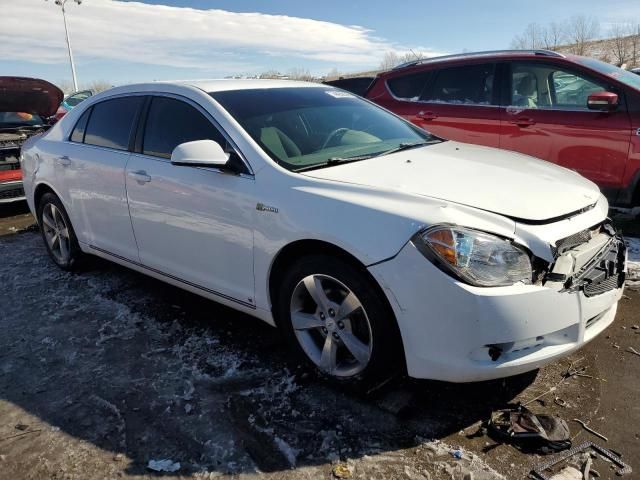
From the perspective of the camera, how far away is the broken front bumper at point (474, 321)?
7.64 ft

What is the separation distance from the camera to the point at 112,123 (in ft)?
14.0

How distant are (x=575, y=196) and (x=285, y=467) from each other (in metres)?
1.97

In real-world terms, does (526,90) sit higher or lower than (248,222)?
higher

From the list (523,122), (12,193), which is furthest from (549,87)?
(12,193)

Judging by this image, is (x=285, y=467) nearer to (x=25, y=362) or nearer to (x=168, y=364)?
(x=168, y=364)

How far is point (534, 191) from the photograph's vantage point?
9.16 ft

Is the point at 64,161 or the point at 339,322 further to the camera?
the point at 64,161

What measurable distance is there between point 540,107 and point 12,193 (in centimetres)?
637

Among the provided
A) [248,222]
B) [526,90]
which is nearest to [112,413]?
[248,222]

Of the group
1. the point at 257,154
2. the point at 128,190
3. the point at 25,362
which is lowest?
the point at 25,362

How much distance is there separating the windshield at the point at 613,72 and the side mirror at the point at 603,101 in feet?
0.80

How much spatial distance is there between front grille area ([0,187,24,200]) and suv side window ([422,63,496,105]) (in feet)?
17.1

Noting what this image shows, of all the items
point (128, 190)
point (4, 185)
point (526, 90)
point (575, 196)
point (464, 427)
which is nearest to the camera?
point (464, 427)

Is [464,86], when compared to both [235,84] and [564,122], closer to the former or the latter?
[564,122]
